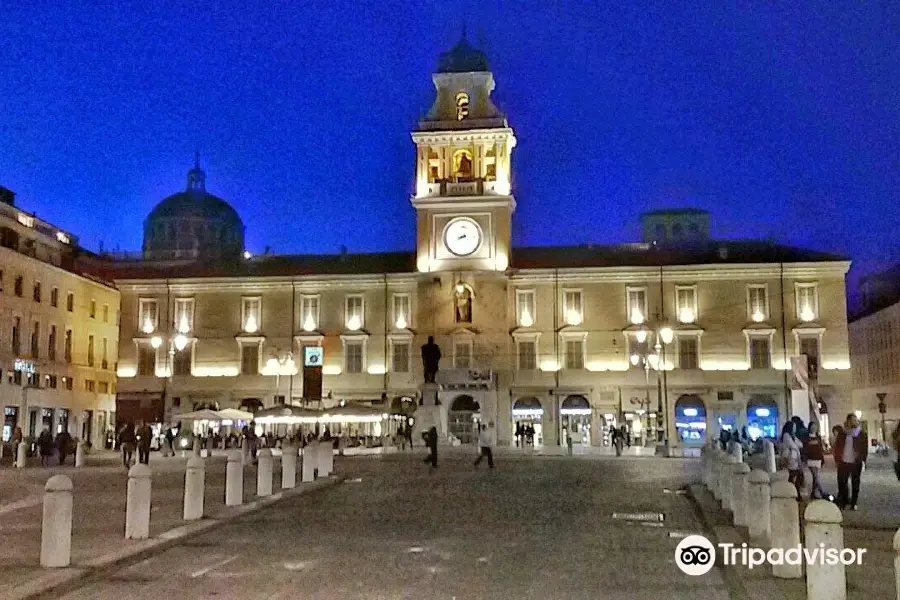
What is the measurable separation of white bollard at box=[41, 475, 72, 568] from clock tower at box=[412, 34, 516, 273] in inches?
2177

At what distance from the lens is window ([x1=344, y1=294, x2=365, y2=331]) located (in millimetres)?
67375

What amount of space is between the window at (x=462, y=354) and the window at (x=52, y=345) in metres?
24.4

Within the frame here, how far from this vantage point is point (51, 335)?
203 feet

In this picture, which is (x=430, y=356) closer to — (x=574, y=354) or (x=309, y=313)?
(x=574, y=354)

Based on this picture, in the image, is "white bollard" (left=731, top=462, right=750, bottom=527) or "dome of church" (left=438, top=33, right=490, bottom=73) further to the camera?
"dome of church" (left=438, top=33, right=490, bottom=73)

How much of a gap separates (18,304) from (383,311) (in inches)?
869

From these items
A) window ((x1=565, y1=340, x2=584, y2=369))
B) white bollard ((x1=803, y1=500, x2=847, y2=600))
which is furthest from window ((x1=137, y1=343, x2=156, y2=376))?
white bollard ((x1=803, y1=500, x2=847, y2=600))

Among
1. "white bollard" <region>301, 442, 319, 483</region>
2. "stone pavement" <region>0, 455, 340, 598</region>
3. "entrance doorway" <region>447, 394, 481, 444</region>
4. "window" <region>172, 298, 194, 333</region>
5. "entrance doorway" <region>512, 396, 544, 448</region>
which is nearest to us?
"stone pavement" <region>0, 455, 340, 598</region>

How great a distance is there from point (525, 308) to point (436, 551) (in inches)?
2084

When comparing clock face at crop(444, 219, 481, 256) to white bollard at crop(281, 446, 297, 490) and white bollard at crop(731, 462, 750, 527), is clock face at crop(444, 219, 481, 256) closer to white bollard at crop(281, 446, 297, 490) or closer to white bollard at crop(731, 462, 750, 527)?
white bollard at crop(281, 446, 297, 490)

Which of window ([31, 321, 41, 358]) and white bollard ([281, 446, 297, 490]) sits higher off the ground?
window ([31, 321, 41, 358])

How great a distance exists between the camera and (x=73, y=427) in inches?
2532

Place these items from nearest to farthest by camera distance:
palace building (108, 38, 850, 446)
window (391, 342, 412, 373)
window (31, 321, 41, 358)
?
window (31, 321, 41, 358)
palace building (108, 38, 850, 446)
window (391, 342, 412, 373)

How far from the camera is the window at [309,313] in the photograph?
6788cm
